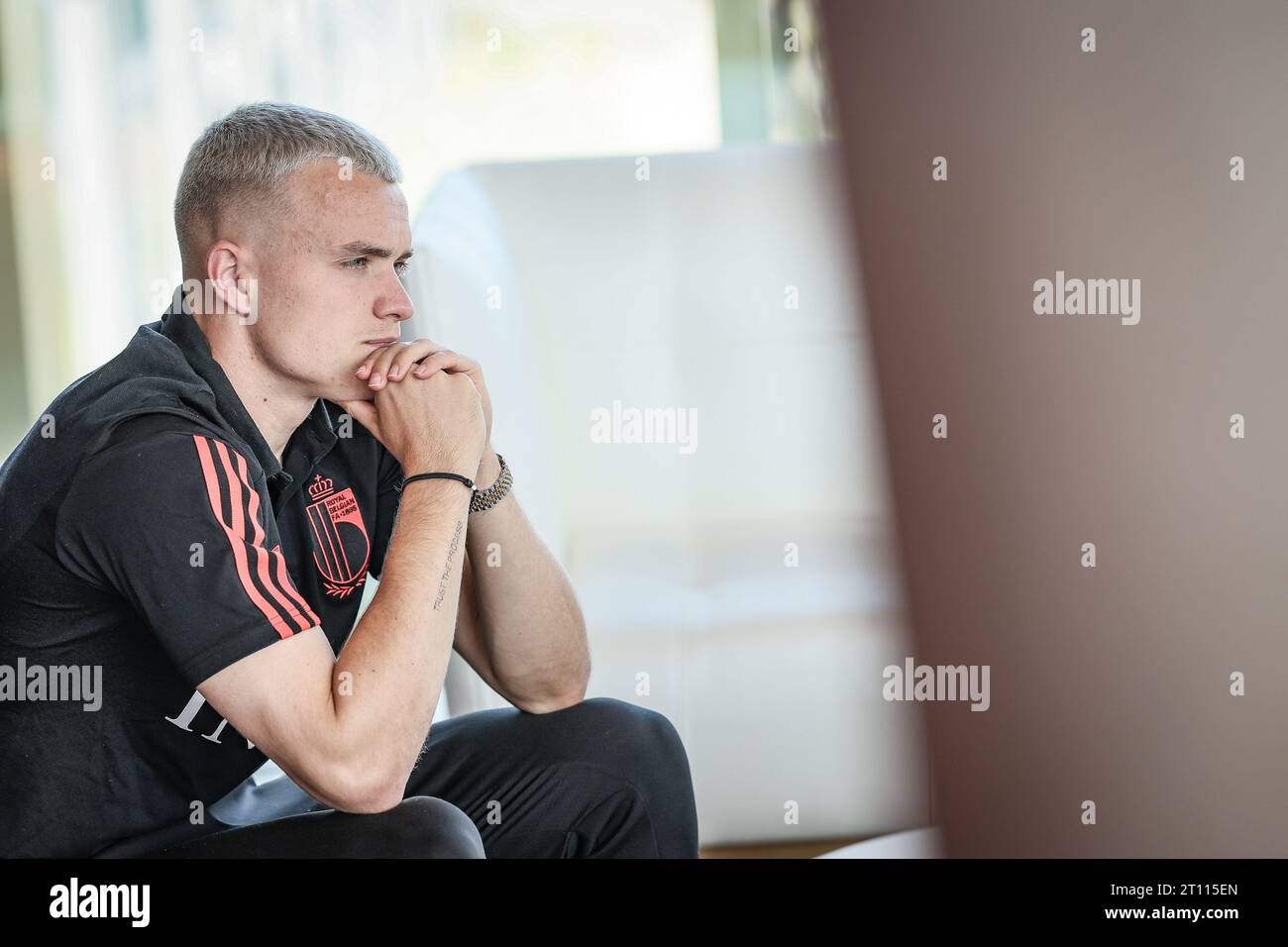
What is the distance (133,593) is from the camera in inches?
36.0

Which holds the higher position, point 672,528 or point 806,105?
point 806,105

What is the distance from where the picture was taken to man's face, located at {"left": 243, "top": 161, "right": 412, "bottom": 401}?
108cm

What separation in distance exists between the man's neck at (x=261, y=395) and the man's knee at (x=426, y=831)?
1.13ft

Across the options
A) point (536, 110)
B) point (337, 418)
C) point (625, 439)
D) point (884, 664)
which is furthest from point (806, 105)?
point (337, 418)

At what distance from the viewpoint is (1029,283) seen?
1.07m

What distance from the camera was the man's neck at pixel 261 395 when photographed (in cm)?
108

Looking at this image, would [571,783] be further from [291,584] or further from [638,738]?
[291,584]

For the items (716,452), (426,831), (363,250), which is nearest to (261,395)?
(363,250)

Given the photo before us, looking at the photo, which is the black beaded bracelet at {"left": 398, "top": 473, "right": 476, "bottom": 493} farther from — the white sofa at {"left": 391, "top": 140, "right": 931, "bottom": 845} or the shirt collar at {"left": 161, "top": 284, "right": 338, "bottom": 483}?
the white sofa at {"left": 391, "top": 140, "right": 931, "bottom": 845}

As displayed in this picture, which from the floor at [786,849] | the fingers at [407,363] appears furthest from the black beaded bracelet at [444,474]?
the floor at [786,849]

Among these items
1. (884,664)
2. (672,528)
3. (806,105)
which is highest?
(806,105)

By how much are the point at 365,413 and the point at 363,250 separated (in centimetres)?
15
